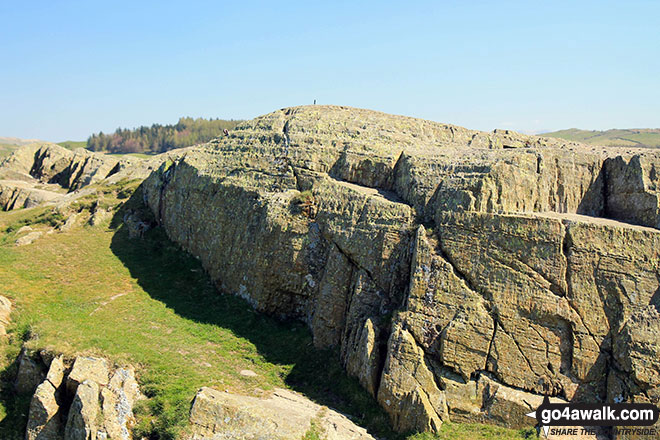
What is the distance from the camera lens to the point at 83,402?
13.8 meters

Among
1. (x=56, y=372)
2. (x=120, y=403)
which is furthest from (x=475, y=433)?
(x=56, y=372)

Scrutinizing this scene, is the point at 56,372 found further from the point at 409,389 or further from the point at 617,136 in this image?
the point at 617,136

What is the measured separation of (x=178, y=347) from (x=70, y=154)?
45217 millimetres

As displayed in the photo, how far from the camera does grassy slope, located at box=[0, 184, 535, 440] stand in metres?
15.0

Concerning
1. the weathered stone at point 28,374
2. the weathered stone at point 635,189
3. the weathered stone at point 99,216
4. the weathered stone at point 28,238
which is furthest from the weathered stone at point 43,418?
the weathered stone at point 635,189

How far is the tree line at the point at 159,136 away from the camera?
124312 mm

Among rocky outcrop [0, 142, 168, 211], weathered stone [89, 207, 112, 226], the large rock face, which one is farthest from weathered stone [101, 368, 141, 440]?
rocky outcrop [0, 142, 168, 211]

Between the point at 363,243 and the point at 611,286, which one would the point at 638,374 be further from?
the point at 363,243

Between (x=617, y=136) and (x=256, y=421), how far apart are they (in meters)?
136

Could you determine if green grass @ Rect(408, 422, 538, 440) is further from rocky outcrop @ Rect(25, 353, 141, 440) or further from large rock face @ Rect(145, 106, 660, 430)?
rocky outcrop @ Rect(25, 353, 141, 440)

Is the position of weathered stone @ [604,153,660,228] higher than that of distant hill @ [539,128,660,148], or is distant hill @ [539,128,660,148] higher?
distant hill @ [539,128,660,148]

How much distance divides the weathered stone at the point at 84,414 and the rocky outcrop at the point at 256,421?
10.1 feet

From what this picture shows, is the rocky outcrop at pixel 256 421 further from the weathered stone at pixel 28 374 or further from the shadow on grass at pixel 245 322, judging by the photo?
the weathered stone at pixel 28 374

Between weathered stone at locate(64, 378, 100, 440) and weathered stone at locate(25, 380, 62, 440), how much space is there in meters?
0.65
